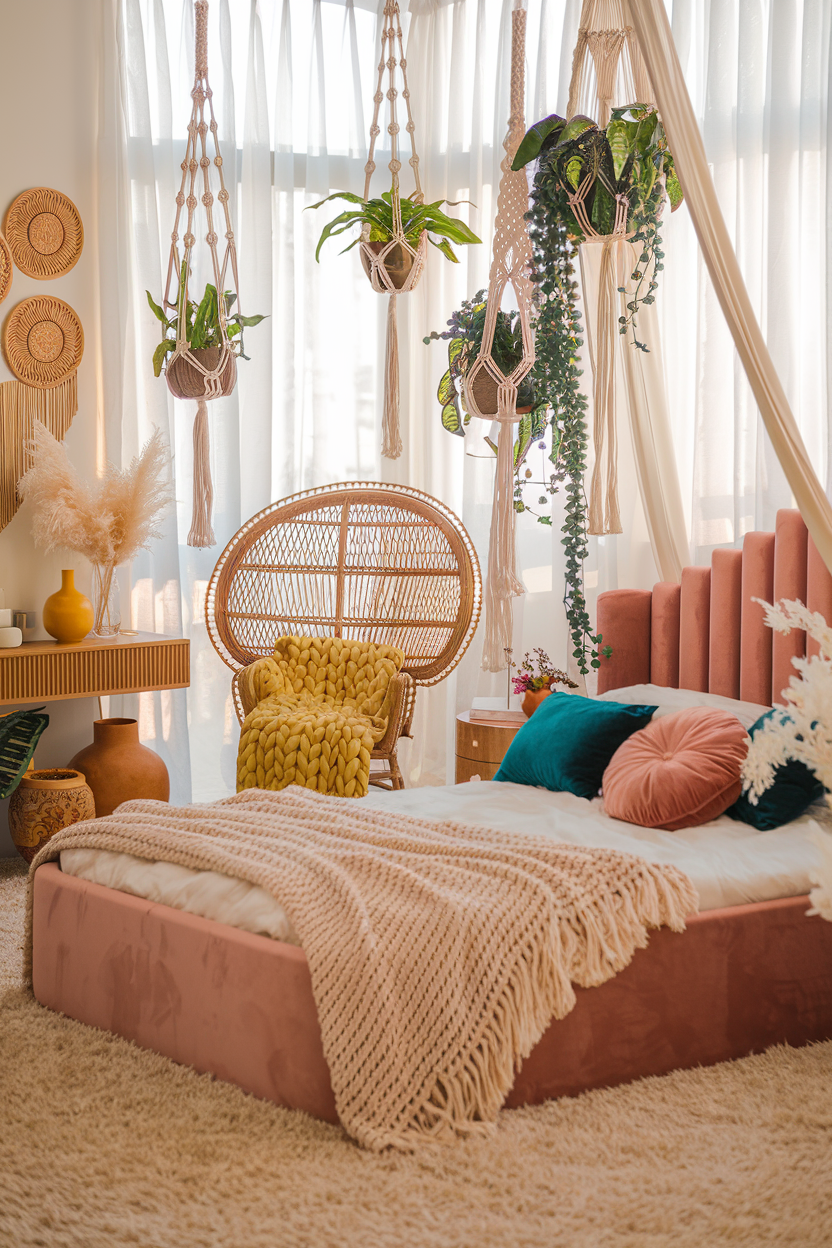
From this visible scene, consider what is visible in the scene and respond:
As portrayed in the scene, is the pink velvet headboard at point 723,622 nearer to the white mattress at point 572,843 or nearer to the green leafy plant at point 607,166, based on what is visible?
the white mattress at point 572,843

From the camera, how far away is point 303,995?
1.87 m

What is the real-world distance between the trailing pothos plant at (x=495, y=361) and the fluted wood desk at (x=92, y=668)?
1263 millimetres

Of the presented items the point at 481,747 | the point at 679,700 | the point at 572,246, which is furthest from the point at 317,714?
the point at 572,246

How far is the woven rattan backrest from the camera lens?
414 centimetres

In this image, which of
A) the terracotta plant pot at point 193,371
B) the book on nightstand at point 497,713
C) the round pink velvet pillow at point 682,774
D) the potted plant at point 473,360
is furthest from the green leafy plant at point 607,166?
the book on nightstand at point 497,713

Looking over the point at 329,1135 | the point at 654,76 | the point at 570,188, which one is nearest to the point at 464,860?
the point at 329,1135

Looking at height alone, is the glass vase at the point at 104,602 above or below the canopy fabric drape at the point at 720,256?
below

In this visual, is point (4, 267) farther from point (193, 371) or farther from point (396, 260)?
point (396, 260)

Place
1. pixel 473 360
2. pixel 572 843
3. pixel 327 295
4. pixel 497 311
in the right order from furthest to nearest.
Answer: pixel 327 295 → pixel 473 360 → pixel 497 311 → pixel 572 843

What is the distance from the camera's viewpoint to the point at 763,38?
3.74m

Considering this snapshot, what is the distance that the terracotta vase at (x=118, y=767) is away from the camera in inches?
147

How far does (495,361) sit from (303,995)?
197 cm

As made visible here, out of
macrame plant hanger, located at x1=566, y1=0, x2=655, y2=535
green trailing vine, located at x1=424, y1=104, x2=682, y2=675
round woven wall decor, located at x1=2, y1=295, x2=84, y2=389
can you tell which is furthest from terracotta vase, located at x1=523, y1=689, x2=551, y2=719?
round woven wall decor, located at x1=2, y1=295, x2=84, y2=389

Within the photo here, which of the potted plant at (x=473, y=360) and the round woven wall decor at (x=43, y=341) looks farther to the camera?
the round woven wall decor at (x=43, y=341)
